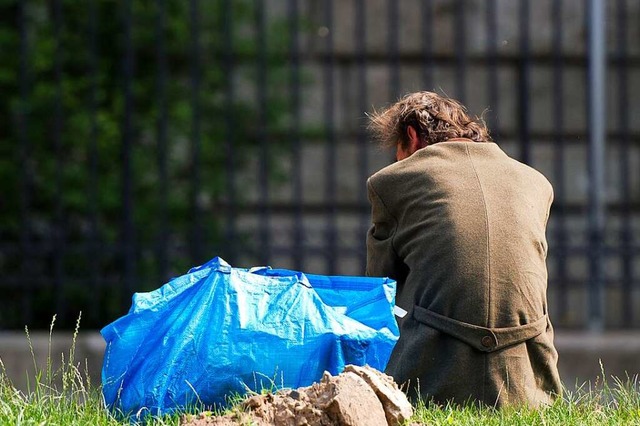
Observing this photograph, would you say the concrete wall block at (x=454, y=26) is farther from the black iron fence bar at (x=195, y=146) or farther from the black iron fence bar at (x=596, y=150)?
the black iron fence bar at (x=195, y=146)

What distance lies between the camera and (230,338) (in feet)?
11.2

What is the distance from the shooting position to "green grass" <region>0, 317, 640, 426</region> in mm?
3398

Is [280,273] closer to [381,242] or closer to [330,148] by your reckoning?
[381,242]

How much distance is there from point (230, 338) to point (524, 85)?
4.54 m

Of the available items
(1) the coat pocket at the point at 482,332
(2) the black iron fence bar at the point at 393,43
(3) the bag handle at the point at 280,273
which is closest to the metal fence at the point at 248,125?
(2) the black iron fence bar at the point at 393,43

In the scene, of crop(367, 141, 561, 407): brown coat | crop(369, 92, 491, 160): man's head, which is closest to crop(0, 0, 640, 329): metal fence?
crop(369, 92, 491, 160): man's head

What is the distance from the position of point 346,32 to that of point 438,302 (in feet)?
13.8

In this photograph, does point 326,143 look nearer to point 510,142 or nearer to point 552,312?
point 510,142

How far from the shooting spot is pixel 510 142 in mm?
7734

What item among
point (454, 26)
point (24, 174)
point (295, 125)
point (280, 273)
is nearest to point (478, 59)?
Result: point (454, 26)

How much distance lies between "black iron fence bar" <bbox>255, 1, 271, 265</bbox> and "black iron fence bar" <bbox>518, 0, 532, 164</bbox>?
60.2 inches

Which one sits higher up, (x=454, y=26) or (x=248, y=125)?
(x=454, y=26)

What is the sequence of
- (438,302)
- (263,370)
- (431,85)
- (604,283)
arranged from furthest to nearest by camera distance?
(431,85)
(604,283)
(438,302)
(263,370)

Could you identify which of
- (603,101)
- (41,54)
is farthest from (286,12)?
(603,101)
